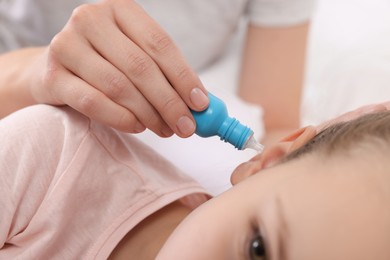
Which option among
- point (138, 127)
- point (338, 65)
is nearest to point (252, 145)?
point (138, 127)

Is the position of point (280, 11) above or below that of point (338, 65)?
above

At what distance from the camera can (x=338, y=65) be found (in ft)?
4.29

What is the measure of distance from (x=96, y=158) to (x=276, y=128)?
0.59 m

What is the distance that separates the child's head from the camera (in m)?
0.55

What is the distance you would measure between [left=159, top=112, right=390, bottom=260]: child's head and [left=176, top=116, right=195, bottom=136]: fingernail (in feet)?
0.27

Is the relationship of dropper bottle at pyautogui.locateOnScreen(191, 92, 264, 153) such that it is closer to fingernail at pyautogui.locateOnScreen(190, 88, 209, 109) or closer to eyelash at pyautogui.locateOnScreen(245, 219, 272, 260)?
fingernail at pyautogui.locateOnScreen(190, 88, 209, 109)

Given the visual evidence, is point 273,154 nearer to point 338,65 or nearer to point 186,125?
point 186,125

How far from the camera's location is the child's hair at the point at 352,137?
597 mm

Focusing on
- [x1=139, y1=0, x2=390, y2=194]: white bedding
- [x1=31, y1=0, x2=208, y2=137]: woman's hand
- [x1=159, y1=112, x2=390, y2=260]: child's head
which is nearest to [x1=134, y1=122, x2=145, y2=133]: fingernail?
[x1=31, y1=0, x2=208, y2=137]: woman's hand

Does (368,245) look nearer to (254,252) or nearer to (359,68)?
(254,252)

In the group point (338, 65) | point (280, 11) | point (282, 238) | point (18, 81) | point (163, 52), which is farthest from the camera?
point (338, 65)

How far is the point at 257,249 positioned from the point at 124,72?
9.8 inches

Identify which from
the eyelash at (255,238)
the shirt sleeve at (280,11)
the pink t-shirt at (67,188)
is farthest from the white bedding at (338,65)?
the eyelash at (255,238)

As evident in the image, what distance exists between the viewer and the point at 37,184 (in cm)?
68
